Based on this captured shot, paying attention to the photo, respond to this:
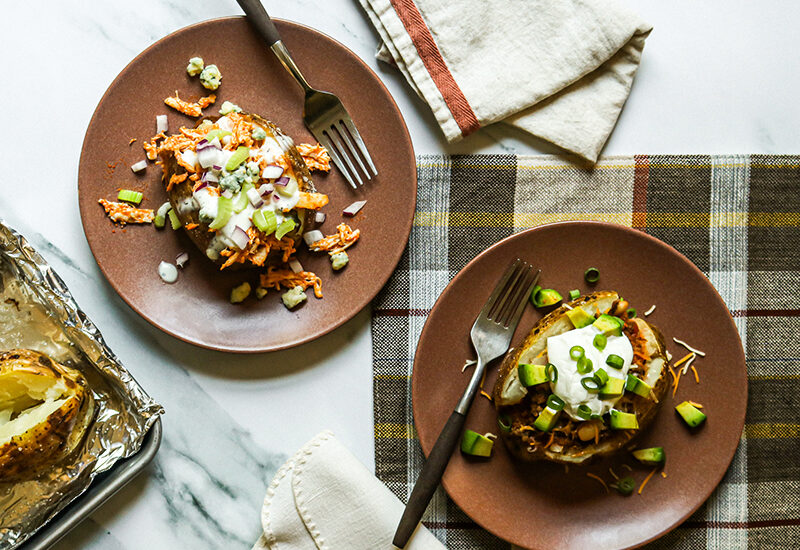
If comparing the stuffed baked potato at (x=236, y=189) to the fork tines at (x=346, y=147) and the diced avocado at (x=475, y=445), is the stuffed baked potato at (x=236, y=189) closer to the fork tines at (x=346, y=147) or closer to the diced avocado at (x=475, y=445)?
the fork tines at (x=346, y=147)

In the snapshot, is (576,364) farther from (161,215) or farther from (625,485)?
(161,215)

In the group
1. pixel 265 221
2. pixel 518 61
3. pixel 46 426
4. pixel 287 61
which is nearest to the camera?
pixel 46 426

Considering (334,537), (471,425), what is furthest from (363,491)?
(471,425)

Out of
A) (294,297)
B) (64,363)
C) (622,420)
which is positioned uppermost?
(64,363)

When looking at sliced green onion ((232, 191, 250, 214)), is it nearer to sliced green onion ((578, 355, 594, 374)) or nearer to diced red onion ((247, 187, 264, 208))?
diced red onion ((247, 187, 264, 208))

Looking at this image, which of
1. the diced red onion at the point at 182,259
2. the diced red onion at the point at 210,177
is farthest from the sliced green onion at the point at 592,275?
the diced red onion at the point at 182,259

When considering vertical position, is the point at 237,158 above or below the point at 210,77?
below

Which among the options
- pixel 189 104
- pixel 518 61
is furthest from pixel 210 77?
pixel 518 61

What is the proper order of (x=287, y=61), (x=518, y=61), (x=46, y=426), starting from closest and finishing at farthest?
(x=46, y=426) → (x=287, y=61) → (x=518, y=61)
